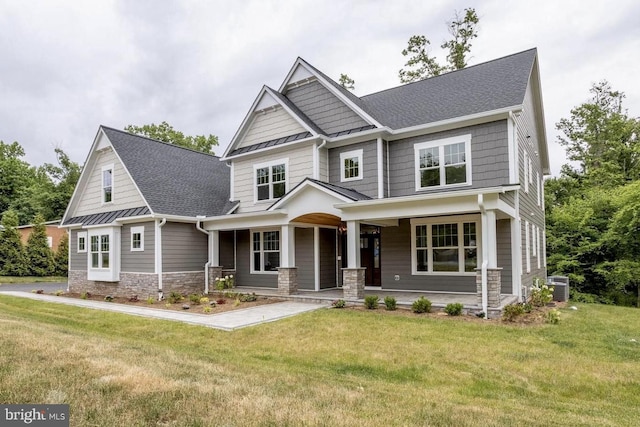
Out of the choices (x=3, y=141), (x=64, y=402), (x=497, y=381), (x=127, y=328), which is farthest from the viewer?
(x=3, y=141)

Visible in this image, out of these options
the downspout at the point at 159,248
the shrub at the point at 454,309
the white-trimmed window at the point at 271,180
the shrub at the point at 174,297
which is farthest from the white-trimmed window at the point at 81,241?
the shrub at the point at 454,309

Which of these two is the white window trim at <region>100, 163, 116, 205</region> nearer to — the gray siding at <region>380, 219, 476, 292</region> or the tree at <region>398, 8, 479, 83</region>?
the gray siding at <region>380, 219, 476, 292</region>

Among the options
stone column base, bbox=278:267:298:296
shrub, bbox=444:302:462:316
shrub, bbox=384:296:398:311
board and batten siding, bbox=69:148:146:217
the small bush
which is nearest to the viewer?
shrub, bbox=444:302:462:316

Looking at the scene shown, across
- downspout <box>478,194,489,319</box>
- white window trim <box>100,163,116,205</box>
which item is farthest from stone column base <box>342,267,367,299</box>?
white window trim <box>100,163,116,205</box>

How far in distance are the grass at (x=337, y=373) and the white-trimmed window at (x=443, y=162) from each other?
15.4 feet

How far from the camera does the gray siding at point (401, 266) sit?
1256cm

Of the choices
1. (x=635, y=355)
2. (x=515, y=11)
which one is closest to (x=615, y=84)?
(x=515, y=11)

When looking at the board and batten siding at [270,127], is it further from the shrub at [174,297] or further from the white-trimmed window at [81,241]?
the white-trimmed window at [81,241]

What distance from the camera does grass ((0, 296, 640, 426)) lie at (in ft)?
12.6

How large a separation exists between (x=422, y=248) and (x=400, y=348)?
622 cm

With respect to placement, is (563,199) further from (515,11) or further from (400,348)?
(400,348)

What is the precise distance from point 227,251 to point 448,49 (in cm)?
1962

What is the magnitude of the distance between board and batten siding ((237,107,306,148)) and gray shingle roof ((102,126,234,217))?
2.73m

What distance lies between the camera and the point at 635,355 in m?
6.84
